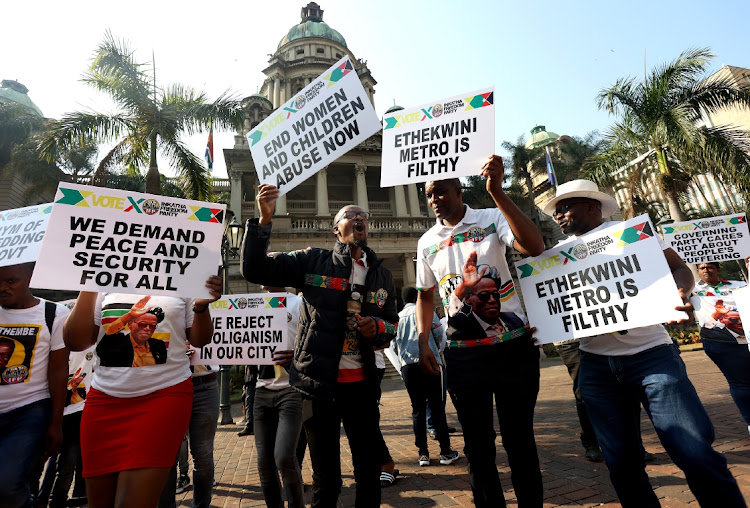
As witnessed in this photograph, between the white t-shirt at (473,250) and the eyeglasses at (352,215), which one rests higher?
the eyeglasses at (352,215)

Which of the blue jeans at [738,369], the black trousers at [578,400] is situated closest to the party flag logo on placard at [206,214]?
the black trousers at [578,400]

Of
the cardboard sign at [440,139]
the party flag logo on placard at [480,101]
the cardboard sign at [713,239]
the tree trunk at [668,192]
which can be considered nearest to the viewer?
the cardboard sign at [440,139]

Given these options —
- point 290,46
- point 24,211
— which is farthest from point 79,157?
point 24,211

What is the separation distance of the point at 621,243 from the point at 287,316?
3078 mm

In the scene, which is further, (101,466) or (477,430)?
(477,430)

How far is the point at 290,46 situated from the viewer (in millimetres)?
47188

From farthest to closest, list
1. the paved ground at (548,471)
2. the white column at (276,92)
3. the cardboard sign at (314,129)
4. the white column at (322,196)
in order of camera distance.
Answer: the white column at (276,92), the white column at (322,196), the paved ground at (548,471), the cardboard sign at (314,129)

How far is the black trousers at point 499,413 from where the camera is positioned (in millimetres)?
2453

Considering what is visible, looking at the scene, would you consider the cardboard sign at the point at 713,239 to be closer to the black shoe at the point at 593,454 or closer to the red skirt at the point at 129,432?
the black shoe at the point at 593,454

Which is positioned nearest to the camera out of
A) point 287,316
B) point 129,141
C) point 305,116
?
point 305,116

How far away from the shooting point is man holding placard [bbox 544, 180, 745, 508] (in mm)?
2127

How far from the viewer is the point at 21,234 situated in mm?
3451

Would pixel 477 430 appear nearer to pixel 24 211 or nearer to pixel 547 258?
pixel 547 258

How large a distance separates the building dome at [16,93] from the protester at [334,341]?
50723mm
